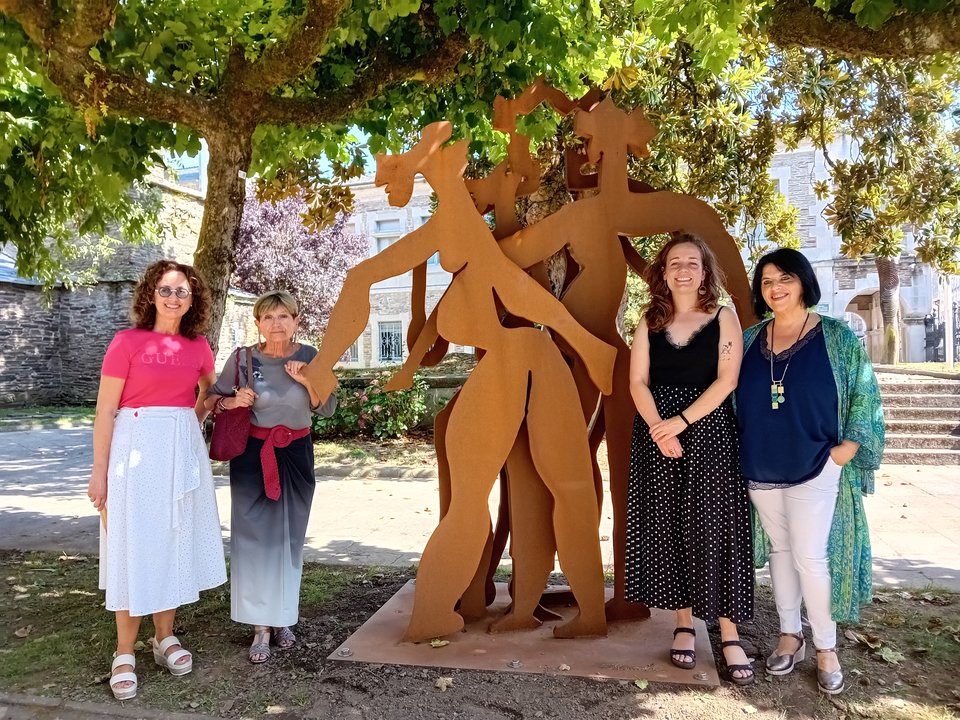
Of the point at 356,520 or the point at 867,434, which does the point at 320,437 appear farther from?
the point at 867,434

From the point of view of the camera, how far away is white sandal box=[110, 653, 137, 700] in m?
2.99

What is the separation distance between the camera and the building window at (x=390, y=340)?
2842cm

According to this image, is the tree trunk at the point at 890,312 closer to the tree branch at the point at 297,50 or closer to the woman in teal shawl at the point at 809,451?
the woman in teal shawl at the point at 809,451

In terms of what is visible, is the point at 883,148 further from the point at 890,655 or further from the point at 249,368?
the point at 249,368

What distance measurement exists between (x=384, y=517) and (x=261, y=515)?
11.4 ft

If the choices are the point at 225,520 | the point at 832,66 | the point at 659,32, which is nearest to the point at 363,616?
the point at 225,520

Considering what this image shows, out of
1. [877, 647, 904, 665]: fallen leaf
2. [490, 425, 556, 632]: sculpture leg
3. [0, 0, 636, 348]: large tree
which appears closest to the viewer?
[877, 647, 904, 665]: fallen leaf

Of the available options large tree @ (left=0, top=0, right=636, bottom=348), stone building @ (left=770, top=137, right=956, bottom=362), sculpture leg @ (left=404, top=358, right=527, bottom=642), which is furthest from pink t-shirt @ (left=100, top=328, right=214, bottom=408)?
stone building @ (left=770, top=137, right=956, bottom=362)

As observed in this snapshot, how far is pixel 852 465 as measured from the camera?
3.00m

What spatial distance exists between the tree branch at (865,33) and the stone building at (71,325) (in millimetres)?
18837

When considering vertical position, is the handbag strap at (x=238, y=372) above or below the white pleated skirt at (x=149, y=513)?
above

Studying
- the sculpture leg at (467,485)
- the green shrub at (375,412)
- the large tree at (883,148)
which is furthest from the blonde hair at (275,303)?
the green shrub at (375,412)

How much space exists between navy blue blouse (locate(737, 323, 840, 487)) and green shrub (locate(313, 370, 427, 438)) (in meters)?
8.11

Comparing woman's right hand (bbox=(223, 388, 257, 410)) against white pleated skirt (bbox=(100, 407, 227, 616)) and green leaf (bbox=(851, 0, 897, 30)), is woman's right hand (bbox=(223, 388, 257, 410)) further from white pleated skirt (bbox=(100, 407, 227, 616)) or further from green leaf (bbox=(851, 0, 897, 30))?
green leaf (bbox=(851, 0, 897, 30))
